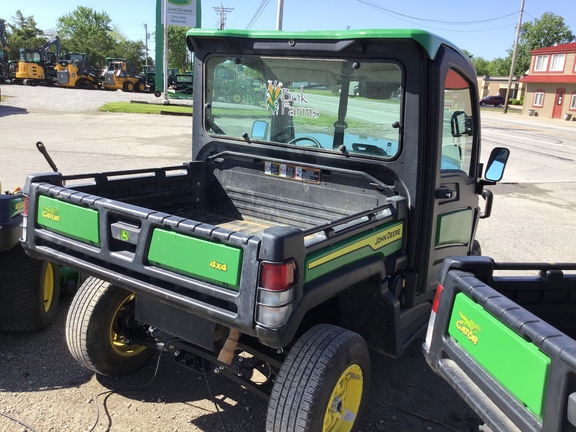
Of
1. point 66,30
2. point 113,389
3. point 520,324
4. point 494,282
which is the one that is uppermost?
point 66,30

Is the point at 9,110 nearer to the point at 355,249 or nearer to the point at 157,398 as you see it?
the point at 157,398

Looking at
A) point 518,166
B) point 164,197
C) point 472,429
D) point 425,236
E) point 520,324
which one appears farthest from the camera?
point 518,166

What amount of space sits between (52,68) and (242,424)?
135 feet

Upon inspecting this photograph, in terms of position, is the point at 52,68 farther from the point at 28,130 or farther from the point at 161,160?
the point at 161,160

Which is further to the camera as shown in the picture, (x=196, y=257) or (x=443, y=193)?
(x=443, y=193)

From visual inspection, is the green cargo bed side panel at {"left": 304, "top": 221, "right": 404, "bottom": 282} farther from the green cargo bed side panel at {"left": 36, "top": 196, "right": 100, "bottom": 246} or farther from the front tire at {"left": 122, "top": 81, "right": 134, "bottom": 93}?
the front tire at {"left": 122, "top": 81, "right": 134, "bottom": 93}

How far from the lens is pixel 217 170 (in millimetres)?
4094

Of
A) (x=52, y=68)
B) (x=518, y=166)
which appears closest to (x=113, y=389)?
(x=518, y=166)

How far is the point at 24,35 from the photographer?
64062 mm

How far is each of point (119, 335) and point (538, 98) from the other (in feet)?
163

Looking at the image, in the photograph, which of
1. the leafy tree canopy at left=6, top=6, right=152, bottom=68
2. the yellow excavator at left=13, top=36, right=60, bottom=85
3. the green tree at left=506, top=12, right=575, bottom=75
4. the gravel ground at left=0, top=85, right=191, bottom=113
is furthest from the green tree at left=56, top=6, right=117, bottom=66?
the green tree at left=506, top=12, right=575, bottom=75

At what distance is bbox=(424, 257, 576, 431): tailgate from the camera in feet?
5.13

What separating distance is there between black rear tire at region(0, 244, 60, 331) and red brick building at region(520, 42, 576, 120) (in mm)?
45573

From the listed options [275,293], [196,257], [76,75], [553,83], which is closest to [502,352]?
[275,293]
